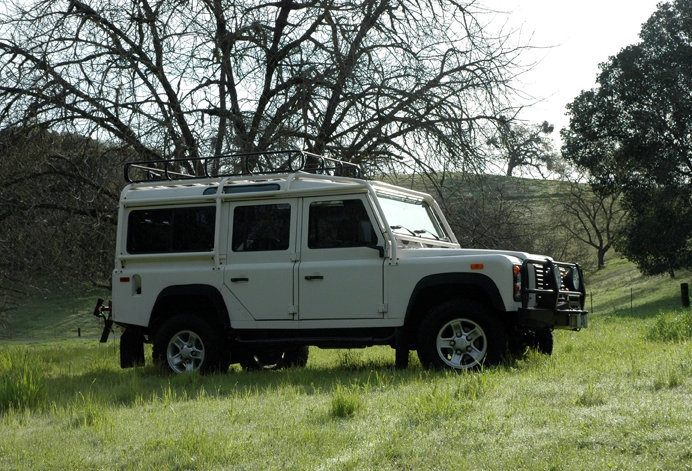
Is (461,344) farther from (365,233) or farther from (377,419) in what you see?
(377,419)

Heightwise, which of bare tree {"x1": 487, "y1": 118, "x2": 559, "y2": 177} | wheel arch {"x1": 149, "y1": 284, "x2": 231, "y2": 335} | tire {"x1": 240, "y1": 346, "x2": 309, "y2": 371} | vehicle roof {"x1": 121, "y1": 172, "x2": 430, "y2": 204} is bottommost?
tire {"x1": 240, "y1": 346, "x2": 309, "y2": 371}

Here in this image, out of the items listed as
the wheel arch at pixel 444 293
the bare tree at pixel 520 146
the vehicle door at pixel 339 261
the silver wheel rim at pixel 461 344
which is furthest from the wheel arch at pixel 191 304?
the bare tree at pixel 520 146

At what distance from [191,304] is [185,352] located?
58cm

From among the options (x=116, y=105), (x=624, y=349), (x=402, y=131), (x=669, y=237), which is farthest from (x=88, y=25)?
(x=669, y=237)

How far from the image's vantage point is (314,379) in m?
8.66

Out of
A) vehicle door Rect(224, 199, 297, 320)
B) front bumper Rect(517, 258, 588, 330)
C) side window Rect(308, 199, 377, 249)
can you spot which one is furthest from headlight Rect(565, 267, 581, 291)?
vehicle door Rect(224, 199, 297, 320)

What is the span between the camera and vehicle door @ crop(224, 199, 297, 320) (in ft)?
30.4

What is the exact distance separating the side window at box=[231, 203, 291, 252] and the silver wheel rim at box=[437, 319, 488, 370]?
83.7 inches

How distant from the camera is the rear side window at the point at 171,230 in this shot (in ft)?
32.1

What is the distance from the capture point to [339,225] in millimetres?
9148

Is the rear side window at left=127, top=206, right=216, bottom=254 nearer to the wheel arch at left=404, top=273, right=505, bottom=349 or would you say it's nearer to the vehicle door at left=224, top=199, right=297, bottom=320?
the vehicle door at left=224, top=199, right=297, bottom=320

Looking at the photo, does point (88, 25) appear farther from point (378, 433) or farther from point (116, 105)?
point (378, 433)

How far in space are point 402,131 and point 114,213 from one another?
516 centimetres

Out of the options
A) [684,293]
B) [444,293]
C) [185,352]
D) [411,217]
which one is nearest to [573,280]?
[444,293]
